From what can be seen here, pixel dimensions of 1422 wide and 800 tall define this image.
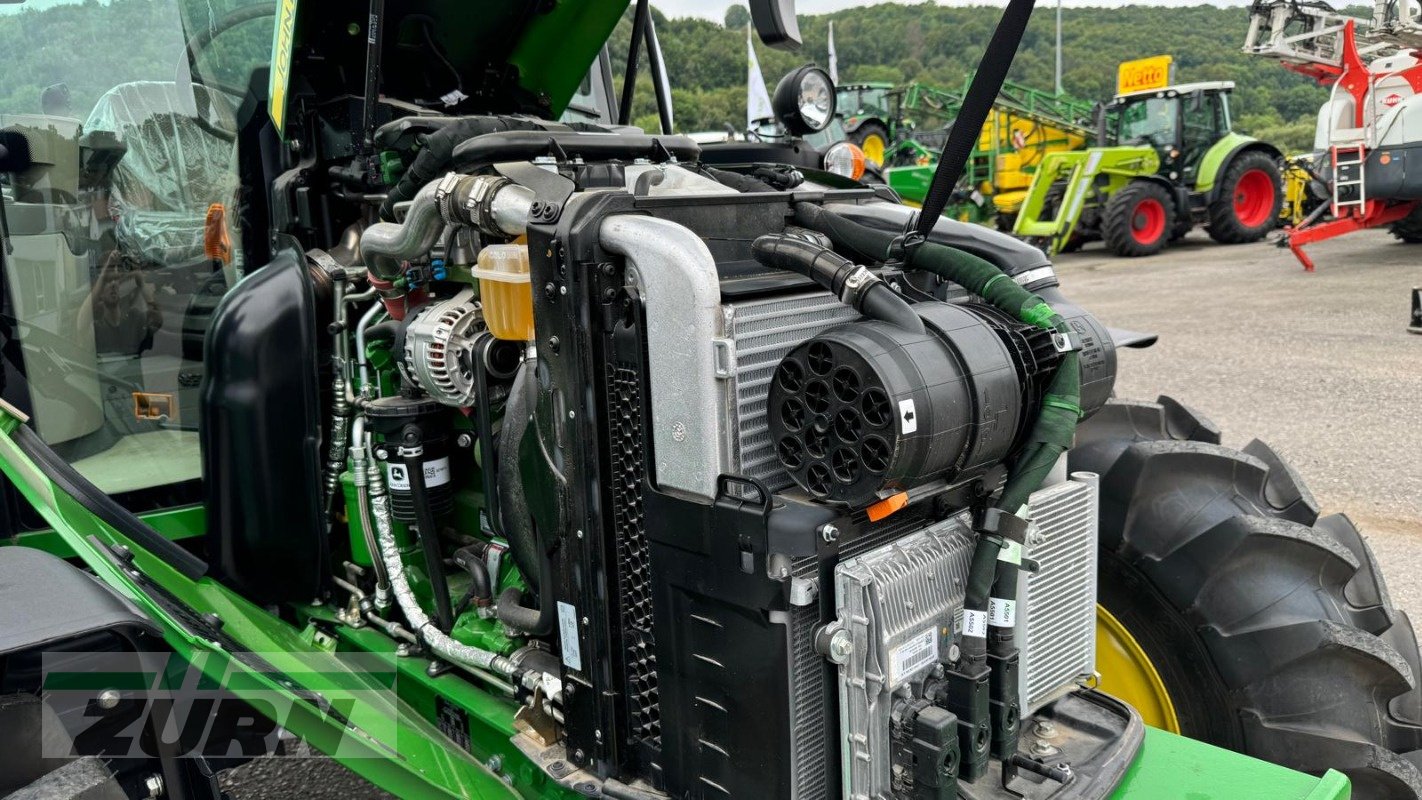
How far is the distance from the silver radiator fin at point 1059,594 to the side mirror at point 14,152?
2.81 m

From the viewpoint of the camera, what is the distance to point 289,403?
9.55 feet

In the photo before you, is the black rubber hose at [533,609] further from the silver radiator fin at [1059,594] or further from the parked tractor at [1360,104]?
the parked tractor at [1360,104]

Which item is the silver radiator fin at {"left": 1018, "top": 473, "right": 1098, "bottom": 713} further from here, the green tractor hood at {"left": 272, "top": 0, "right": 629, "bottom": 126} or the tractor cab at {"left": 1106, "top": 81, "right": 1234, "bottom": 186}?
the tractor cab at {"left": 1106, "top": 81, "right": 1234, "bottom": 186}

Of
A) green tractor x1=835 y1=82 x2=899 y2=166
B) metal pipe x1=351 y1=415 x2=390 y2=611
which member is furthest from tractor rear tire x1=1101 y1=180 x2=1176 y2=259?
metal pipe x1=351 y1=415 x2=390 y2=611

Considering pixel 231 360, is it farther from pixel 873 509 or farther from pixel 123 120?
pixel 873 509

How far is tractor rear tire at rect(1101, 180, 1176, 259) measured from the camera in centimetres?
1752

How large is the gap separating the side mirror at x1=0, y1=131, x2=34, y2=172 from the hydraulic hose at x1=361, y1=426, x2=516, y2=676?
1216 millimetres

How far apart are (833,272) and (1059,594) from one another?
2.85 feet

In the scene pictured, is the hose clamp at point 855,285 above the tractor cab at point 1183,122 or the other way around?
the other way around

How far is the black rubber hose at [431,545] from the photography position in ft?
9.05

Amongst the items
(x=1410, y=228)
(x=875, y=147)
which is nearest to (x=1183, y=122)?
(x=1410, y=228)

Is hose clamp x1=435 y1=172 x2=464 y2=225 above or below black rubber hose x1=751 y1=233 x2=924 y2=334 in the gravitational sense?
above

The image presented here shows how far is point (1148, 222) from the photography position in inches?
709

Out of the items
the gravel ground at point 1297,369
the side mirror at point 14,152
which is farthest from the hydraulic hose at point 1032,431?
the side mirror at point 14,152
